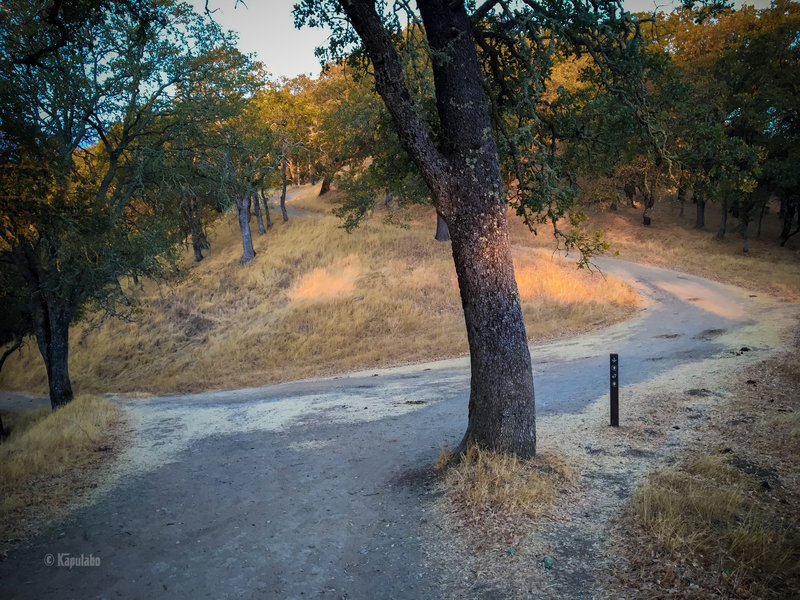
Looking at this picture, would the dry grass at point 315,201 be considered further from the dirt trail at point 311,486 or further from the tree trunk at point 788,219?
the dirt trail at point 311,486

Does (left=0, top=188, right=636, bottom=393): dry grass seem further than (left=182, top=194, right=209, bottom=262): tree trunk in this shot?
No

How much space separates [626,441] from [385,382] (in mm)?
7835

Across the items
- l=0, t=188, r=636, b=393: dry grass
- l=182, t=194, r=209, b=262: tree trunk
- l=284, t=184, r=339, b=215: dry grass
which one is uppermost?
l=284, t=184, r=339, b=215: dry grass

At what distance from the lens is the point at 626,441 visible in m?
7.17

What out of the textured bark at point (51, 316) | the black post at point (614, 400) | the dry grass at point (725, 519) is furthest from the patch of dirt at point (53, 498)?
the textured bark at point (51, 316)

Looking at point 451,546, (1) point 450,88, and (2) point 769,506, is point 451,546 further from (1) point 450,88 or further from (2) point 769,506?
(1) point 450,88

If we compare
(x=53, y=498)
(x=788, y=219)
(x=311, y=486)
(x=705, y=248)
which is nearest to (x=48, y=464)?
(x=53, y=498)

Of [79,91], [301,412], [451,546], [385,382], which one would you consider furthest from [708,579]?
[79,91]

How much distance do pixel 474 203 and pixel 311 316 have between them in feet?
60.4

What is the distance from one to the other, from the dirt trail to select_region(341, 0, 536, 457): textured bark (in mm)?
1279

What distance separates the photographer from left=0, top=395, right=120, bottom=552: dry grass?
19.7ft

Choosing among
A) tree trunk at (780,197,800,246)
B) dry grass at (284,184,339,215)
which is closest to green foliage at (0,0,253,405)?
dry grass at (284,184,339,215)

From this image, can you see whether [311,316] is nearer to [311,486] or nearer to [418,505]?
[311,486]

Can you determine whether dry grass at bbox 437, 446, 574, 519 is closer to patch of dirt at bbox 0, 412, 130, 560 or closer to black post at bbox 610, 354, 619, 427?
black post at bbox 610, 354, 619, 427
